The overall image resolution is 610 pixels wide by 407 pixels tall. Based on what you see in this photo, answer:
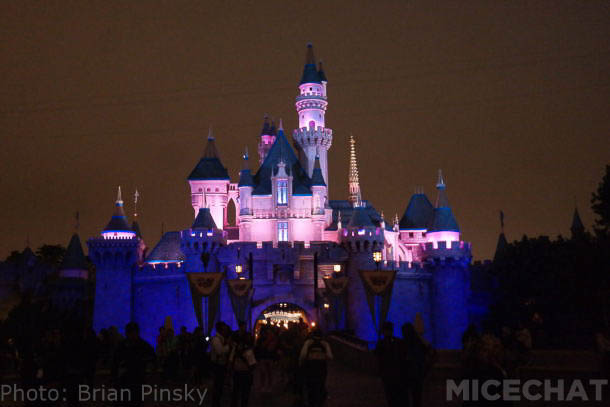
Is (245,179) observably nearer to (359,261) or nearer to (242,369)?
(359,261)

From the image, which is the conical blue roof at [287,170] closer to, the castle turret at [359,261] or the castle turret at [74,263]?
the castle turret at [359,261]

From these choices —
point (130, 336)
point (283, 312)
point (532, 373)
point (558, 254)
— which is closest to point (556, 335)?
point (558, 254)

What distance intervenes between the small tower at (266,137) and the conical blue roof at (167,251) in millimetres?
15503

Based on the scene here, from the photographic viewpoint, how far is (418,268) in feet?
173

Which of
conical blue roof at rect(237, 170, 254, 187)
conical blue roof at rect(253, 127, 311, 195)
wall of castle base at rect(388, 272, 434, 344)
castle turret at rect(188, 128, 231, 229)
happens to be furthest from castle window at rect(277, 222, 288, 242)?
wall of castle base at rect(388, 272, 434, 344)

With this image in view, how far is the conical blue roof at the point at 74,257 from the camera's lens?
6316 cm

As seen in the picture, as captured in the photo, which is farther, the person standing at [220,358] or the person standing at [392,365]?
the person standing at [220,358]

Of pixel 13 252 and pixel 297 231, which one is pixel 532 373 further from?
pixel 13 252

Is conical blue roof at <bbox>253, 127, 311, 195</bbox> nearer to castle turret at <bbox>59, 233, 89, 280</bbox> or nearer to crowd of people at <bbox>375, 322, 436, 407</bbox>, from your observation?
castle turret at <bbox>59, 233, 89, 280</bbox>

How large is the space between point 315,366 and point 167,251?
44.8 metres

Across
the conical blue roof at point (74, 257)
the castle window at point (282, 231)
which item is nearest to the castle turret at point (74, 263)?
the conical blue roof at point (74, 257)

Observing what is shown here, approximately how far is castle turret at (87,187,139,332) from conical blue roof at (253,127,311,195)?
422 inches

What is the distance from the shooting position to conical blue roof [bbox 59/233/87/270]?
63.2m

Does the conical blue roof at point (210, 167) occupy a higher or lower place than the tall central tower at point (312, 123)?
lower
